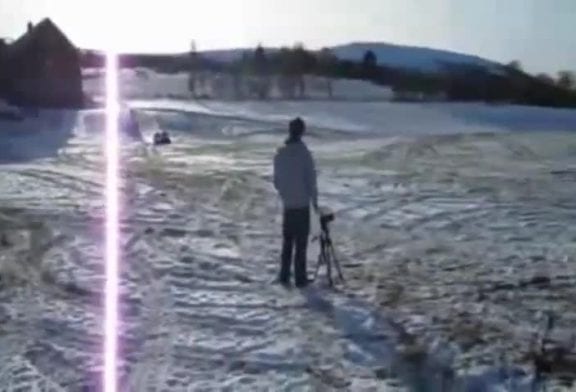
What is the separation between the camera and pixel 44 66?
2400 inches

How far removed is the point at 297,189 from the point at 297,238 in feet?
1.78

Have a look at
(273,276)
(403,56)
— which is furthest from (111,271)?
(403,56)

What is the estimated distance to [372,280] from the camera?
13242mm

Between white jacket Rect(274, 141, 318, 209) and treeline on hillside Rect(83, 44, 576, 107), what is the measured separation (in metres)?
62.9

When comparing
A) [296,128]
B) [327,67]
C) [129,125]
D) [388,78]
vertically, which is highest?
[296,128]

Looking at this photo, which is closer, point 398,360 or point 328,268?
point 398,360

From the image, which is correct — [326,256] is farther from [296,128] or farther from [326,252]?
[296,128]

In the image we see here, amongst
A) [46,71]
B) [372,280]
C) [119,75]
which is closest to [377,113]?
[46,71]

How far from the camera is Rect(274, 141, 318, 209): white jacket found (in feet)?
39.8

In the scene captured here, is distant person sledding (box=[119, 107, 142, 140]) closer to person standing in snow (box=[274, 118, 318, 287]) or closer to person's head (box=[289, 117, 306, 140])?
person standing in snow (box=[274, 118, 318, 287])

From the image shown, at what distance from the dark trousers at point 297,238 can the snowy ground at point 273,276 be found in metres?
0.32

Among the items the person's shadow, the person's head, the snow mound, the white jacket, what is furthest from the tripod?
the snow mound

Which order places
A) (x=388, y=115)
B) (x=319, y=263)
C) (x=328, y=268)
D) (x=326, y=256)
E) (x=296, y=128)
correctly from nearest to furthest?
1. (x=296, y=128)
2. (x=328, y=268)
3. (x=326, y=256)
4. (x=319, y=263)
5. (x=388, y=115)

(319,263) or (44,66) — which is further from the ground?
(44,66)
